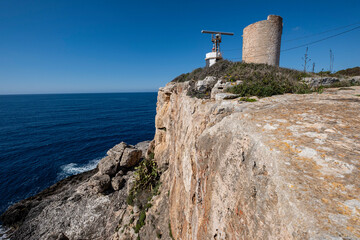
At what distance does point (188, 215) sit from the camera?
6312mm

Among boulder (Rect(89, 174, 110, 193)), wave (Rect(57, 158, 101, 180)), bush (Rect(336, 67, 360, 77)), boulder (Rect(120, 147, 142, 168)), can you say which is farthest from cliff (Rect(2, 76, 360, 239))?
wave (Rect(57, 158, 101, 180))

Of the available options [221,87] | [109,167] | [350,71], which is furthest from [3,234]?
[350,71]

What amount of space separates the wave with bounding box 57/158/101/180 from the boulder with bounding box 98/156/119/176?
760cm

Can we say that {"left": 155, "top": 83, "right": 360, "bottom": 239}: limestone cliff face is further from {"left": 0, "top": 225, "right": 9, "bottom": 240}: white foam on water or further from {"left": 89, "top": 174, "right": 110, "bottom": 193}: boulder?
{"left": 0, "top": 225, "right": 9, "bottom": 240}: white foam on water

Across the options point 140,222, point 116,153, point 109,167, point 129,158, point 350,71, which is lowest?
point 140,222

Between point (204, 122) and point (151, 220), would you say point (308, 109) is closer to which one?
point (204, 122)

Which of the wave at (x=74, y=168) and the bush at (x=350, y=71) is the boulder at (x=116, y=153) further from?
the bush at (x=350, y=71)

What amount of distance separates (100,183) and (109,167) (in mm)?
2523

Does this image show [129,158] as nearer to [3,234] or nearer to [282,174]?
[3,234]

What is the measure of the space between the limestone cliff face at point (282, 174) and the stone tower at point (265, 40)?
13.0m

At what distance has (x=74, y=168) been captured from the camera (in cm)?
2569

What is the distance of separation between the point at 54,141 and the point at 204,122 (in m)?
42.5

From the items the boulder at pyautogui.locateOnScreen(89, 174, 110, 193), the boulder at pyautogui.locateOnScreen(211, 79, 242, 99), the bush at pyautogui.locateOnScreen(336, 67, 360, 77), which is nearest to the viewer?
the boulder at pyautogui.locateOnScreen(211, 79, 242, 99)

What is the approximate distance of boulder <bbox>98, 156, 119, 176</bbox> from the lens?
19750mm
